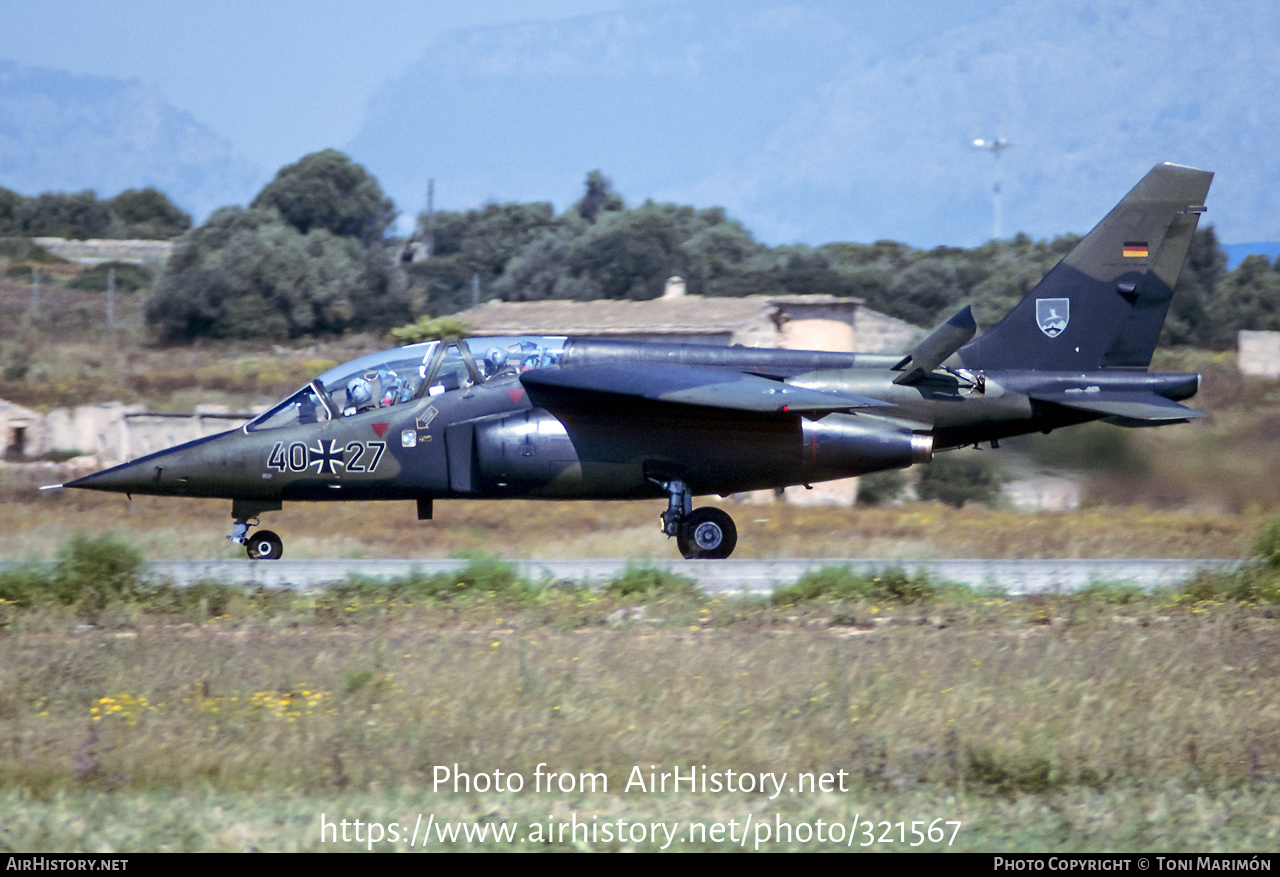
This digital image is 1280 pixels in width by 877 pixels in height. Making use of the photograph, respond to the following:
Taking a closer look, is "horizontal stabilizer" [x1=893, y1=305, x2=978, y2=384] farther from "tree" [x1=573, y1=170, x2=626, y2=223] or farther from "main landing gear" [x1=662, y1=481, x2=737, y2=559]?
"tree" [x1=573, y1=170, x2=626, y2=223]

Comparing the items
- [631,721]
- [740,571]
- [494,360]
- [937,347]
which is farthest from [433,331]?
[631,721]

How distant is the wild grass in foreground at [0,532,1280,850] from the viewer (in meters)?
6.04

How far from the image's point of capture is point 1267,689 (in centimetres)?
820

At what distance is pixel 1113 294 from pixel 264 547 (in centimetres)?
1064

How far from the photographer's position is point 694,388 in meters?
13.2

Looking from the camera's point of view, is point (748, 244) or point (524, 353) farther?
point (748, 244)

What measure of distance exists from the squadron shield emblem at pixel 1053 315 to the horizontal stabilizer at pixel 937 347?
183 centimetres

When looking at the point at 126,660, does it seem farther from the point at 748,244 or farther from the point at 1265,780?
the point at 748,244

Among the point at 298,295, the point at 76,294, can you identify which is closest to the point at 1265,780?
the point at 298,295

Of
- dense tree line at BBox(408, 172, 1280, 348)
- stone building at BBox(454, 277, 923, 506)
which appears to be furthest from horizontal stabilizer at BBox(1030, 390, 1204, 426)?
dense tree line at BBox(408, 172, 1280, 348)

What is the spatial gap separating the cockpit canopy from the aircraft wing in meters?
0.46

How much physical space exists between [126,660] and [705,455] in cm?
716

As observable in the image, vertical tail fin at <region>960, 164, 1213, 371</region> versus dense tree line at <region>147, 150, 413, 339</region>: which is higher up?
dense tree line at <region>147, 150, 413, 339</region>

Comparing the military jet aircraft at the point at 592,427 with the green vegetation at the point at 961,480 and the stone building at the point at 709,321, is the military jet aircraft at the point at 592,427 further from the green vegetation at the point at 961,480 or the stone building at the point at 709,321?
the stone building at the point at 709,321
